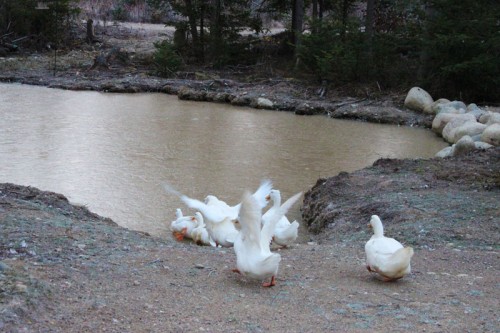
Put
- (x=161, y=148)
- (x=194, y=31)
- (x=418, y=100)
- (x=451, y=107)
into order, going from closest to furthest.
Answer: (x=161, y=148), (x=451, y=107), (x=418, y=100), (x=194, y=31)

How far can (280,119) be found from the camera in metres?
18.5

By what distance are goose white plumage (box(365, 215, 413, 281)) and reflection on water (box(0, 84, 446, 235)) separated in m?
3.54

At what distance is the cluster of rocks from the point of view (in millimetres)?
13062

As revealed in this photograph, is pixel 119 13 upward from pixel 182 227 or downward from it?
A: upward

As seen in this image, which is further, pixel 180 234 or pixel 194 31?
pixel 194 31

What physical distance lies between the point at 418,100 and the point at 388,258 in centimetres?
1417

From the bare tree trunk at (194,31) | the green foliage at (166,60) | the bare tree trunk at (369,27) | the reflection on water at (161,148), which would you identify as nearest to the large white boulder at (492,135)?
the reflection on water at (161,148)

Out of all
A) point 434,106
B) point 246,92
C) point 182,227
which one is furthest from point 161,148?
point 434,106

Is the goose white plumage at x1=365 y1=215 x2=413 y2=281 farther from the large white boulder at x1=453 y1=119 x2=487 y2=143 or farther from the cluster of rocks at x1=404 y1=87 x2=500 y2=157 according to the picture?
the large white boulder at x1=453 y1=119 x2=487 y2=143

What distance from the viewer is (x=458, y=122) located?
16.0 meters

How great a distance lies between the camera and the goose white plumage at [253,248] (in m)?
5.33

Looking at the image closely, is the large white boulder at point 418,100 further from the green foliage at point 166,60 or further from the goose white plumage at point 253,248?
the goose white plumage at point 253,248

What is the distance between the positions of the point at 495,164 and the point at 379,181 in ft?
6.93

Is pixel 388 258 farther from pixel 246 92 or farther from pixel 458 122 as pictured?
pixel 246 92
